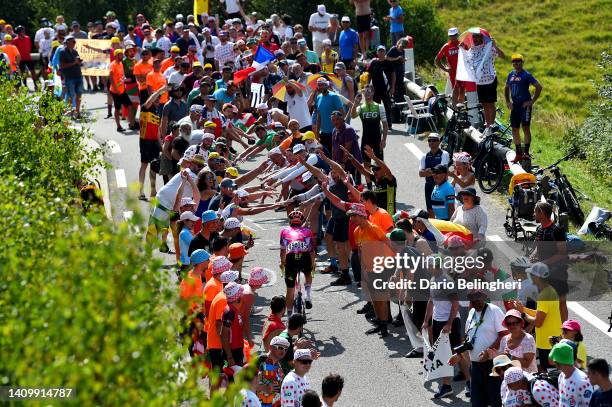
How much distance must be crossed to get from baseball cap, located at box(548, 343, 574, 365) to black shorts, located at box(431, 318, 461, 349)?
253 centimetres

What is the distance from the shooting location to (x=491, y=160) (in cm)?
1970

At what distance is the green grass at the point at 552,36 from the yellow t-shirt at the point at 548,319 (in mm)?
26370

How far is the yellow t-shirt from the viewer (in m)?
12.2

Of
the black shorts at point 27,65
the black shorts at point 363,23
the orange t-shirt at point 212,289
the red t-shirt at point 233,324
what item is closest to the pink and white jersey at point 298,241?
the orange t-shirt at point 212,289

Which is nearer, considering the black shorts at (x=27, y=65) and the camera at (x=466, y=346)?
the camera at (x=466, y=346)

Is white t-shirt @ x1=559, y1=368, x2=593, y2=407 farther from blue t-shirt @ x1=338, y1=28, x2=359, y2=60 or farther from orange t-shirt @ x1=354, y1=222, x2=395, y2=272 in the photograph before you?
blue t-shirt @ x1=338, y1=28, x2=359, y2=60

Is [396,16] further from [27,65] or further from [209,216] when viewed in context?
[209,216]

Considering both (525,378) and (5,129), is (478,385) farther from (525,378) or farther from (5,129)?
(5,129)

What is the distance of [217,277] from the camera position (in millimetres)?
12555

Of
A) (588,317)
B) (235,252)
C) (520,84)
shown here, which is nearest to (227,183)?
(235,252)

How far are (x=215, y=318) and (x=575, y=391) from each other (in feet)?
12.1

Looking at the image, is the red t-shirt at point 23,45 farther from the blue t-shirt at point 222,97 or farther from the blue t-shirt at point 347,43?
the blue t-shirt at point 222,97

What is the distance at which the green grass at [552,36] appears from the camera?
43125 millimetres

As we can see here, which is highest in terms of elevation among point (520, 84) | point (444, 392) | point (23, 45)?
point (520, 84)
